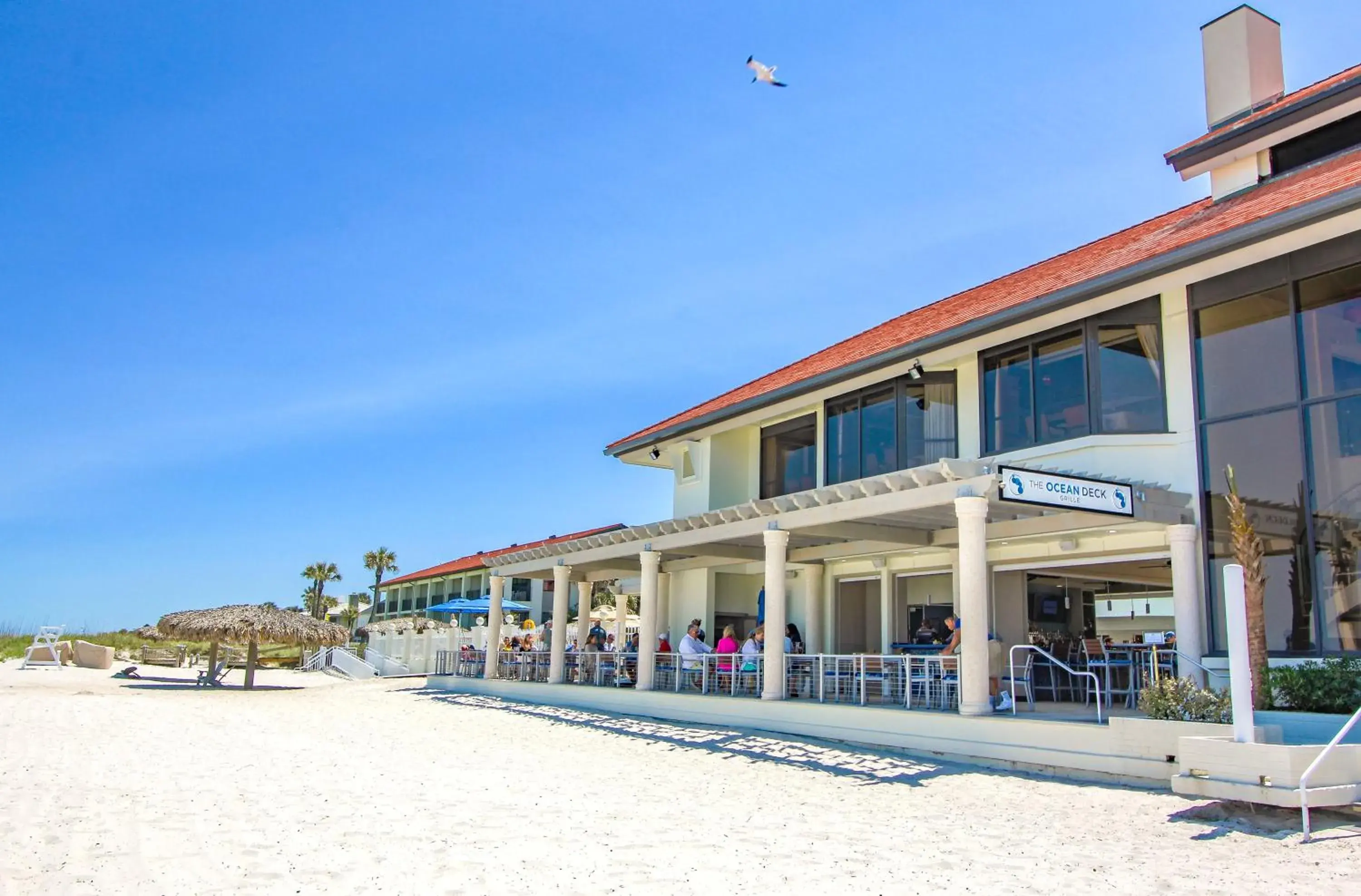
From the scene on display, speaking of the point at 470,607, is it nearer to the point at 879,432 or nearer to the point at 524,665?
the point at 524,665

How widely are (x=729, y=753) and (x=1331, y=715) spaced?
247 inches

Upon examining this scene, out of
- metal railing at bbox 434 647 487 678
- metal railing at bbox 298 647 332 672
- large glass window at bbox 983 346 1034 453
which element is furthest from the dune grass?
large glass window at bbox 983 346 1034 453

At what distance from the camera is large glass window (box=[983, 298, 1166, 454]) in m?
13.2

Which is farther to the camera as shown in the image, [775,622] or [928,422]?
[928,422]

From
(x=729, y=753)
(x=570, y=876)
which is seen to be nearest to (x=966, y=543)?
(x=729, y=753)

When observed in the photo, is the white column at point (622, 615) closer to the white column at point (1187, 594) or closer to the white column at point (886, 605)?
the white column at point (886, 605)

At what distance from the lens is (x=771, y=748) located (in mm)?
12547

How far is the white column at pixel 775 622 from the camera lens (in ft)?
47.8

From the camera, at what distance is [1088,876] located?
255 inches

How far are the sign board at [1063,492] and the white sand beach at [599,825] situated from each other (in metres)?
2.90

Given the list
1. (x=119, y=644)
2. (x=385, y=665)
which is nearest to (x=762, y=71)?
(x=385, y=665)

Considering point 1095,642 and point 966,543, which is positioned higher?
point 966,543

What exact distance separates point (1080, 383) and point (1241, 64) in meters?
6.36

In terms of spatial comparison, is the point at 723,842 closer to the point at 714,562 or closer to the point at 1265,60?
the point at 714,562
